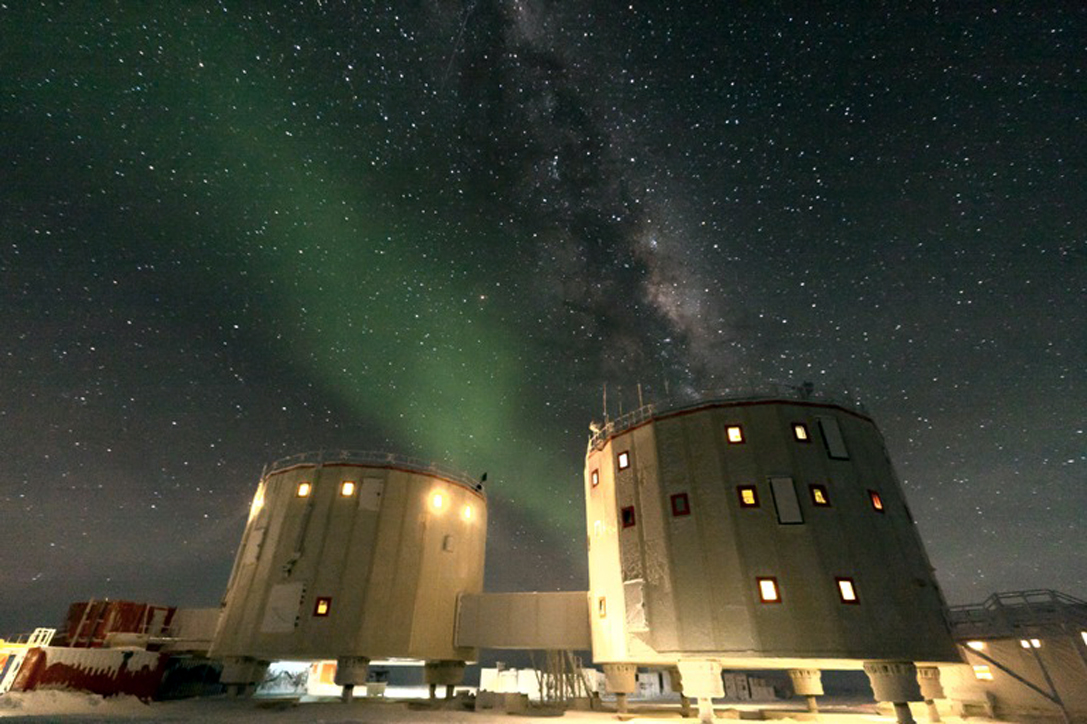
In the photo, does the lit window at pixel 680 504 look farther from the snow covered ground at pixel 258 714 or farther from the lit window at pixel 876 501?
the snow covered ground at pixel 258 714

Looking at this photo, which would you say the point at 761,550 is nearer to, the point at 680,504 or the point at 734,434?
the point at 680,504

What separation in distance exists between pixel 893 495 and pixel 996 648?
357 inches

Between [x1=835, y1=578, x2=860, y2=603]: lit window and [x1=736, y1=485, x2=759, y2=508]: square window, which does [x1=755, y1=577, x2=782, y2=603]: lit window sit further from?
[x1=736, y1=485, x2=759, y2=508]: square window

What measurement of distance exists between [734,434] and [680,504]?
3819mm

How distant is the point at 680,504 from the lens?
21.6 m

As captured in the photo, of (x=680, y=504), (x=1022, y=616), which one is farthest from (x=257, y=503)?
(x=1022, y=616)

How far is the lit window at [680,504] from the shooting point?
21.4 m

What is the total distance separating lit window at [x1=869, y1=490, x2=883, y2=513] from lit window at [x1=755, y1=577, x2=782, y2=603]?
18.4ft

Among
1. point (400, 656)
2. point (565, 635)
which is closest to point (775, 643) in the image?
point (565, 635)

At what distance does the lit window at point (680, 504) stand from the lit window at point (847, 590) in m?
5.72

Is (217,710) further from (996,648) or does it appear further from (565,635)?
(996,648)

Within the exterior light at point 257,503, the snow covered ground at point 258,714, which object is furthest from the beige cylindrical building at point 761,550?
the exterior light at point 257,503

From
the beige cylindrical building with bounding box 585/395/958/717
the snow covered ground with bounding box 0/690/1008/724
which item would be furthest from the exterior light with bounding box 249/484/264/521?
the beige cylindrical building with bounding box 585/395/958/717

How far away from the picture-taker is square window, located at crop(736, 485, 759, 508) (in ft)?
67.9
